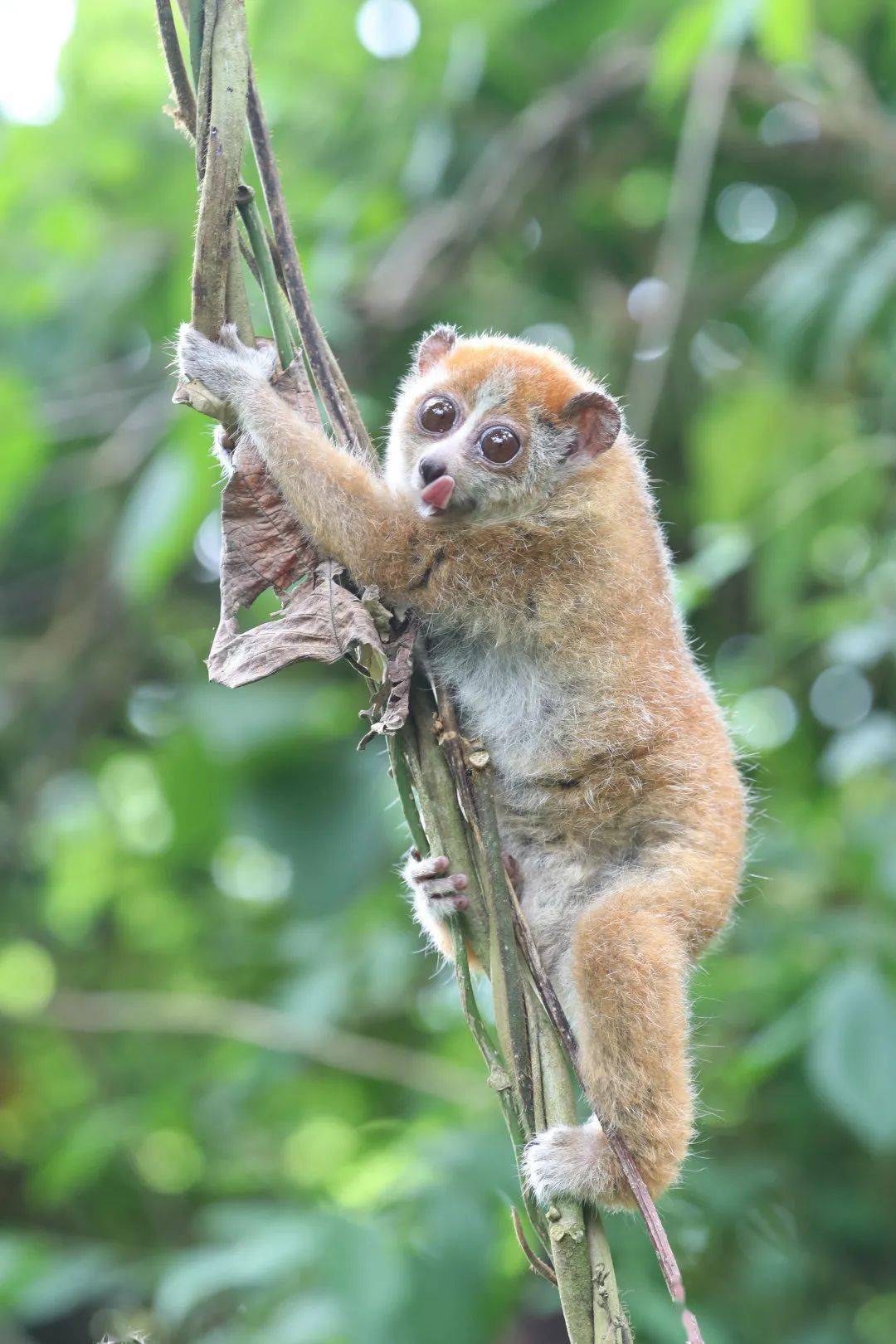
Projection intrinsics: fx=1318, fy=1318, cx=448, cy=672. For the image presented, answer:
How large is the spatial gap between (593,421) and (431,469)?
55cm

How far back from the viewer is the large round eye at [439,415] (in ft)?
12.1

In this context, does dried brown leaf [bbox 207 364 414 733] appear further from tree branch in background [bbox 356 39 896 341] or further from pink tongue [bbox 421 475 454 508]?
tree branch in background [bbox 356 39 896 341]

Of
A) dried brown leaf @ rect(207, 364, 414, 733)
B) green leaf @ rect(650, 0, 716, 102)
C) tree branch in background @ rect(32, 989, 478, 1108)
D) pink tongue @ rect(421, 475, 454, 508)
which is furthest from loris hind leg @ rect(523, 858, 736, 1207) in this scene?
green leaf @ rect(650, 0, 716, 102)

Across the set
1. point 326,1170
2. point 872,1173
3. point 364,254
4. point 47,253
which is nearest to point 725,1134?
point 872,1173

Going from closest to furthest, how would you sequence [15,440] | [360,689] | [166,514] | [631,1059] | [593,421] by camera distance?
[631,1059]
[593,421]
[166,514]
[15,440]
[360,689]

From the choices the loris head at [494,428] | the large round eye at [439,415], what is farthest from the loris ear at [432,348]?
the large round eye at [439,415]

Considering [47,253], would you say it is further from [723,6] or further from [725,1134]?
[725,1134]

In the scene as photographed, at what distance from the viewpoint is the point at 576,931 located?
3053 mm

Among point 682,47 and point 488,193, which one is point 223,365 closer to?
point 682,47

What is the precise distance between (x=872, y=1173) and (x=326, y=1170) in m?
3.16

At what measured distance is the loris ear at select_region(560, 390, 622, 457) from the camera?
143 inches

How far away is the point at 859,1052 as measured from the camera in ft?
13.9

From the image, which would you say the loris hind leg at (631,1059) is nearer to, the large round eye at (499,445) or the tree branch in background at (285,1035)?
the large round eye at (499,445)

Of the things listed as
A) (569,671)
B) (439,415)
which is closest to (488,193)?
(439,415)
